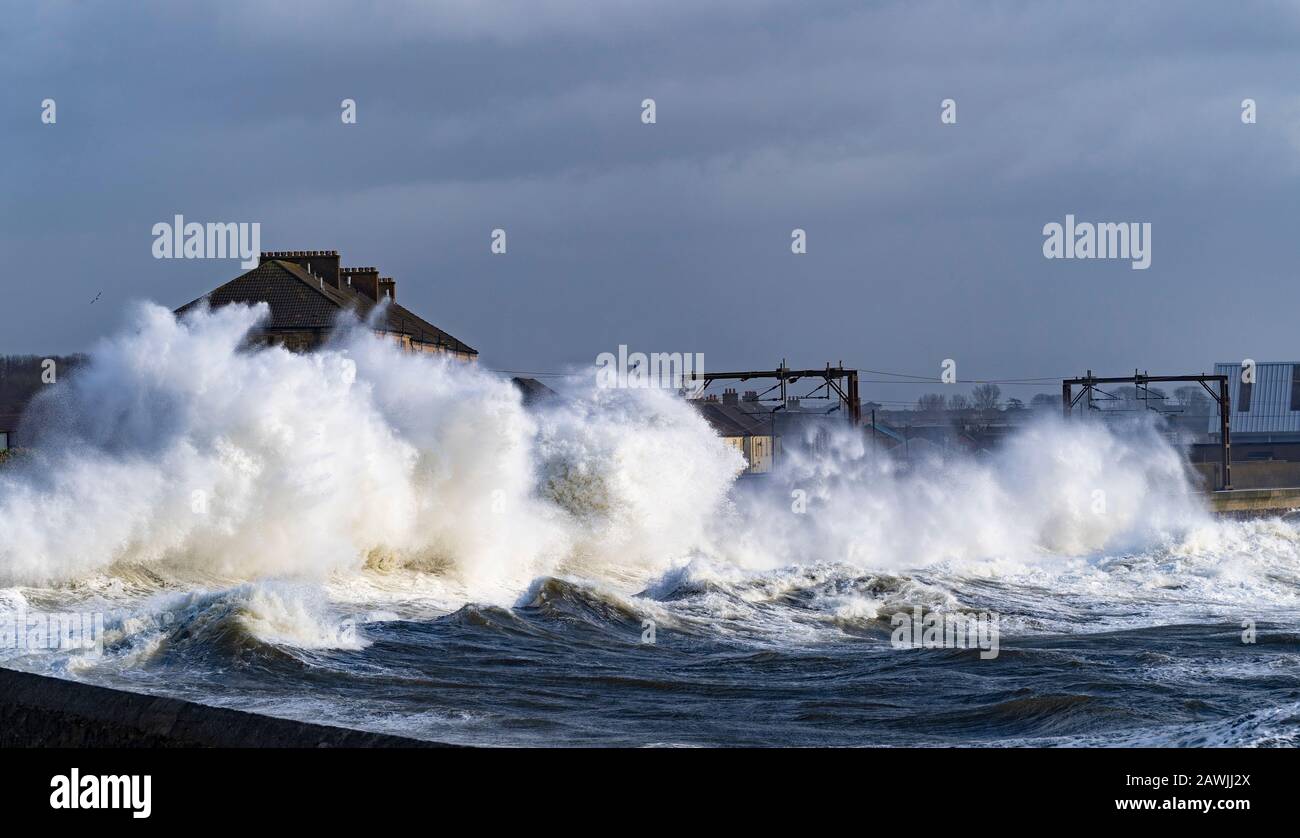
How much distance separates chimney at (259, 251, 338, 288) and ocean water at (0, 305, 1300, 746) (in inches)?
836

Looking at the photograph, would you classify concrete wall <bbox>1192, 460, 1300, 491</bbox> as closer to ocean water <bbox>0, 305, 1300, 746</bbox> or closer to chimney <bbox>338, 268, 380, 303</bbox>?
ocean water <bbox>0, 305, 1300, 746</bbox>

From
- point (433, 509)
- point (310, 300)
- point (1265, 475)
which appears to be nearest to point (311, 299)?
point (310, 300)

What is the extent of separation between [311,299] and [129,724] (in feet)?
137

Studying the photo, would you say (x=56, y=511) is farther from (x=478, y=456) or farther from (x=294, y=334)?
(x=294, y=334)

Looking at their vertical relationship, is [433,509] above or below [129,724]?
above

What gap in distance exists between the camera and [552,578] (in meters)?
20.6

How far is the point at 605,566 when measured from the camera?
2778 centimetres

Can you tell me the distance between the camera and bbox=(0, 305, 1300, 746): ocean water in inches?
471

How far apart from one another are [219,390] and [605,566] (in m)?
8.97

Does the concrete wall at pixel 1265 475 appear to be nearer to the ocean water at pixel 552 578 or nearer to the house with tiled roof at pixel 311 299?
the ocean water at pixel 552 578

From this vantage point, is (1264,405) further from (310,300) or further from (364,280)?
(310,300)

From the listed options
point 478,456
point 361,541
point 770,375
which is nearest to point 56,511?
point 361,541

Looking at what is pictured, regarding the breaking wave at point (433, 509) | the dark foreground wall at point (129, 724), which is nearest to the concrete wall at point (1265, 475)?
the breaking wave at point (433, 509)

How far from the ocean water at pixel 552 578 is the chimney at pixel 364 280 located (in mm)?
22173
